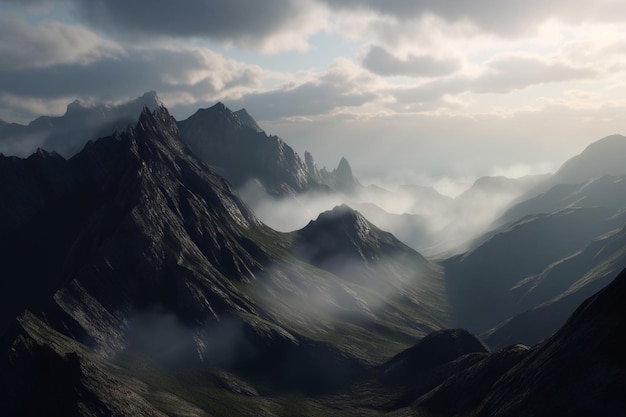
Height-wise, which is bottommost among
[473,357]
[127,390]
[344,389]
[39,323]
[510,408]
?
[344,389]

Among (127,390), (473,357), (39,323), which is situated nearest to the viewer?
(127,390)

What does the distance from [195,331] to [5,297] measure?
79.7 m

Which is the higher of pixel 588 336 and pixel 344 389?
pixel 588 336

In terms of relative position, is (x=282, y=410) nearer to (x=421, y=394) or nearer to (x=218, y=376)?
(x=218, y=376)

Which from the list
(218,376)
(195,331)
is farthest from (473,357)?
(195,331)

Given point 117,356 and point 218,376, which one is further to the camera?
point 218,376

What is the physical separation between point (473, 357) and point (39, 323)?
5502 inches

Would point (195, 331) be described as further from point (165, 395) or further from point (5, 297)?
point (5, 297)

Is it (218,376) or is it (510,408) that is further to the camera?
(218,376)

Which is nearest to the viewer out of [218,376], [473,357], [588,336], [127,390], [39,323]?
[588,336]

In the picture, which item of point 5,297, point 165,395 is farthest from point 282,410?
point 5,297

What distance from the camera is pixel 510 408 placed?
9469 centimetres

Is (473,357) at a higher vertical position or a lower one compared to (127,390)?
lower

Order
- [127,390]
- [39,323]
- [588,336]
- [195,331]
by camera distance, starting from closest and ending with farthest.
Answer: [588,336], [127,390], [39,323], [195,331]
